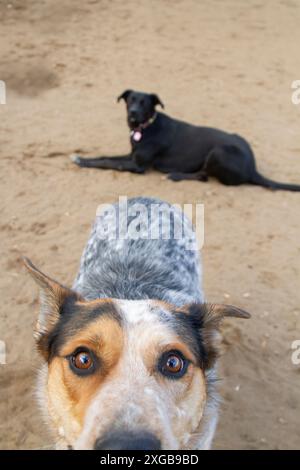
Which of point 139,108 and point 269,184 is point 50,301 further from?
point 139,108

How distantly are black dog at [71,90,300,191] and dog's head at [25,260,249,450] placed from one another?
4.90 metres

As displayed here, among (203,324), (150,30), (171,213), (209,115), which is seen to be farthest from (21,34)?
(203,324)

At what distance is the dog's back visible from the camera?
416cm

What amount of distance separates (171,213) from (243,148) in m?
3.45

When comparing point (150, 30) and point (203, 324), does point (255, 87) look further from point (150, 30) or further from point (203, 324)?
point (203, 324)

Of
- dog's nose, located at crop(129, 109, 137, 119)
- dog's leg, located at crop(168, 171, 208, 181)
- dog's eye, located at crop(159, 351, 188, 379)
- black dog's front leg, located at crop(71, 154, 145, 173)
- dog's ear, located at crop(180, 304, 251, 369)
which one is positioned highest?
dog's eye, located at crop(159, 351, 188, 379)

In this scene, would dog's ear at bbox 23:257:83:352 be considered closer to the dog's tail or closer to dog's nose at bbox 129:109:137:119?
the dog's tail

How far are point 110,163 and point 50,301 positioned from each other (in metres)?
5.08

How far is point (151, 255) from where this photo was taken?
4523 millimetres

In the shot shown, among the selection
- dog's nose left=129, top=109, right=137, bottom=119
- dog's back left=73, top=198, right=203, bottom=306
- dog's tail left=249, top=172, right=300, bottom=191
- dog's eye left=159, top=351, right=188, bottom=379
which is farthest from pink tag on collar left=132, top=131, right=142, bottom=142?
dog's eye left=159, top=351, right=188, bottom=379

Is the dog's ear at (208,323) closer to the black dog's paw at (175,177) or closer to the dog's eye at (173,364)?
the dog's eye at (173,364)

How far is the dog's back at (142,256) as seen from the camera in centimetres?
416

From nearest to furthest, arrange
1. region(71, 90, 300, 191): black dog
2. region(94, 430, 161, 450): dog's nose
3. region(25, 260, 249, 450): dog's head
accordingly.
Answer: region(94, 430, 161, 450): dog's nose, region(25, 260, 249, 450): dog's head, region(71, 90, 300, 191): black dog

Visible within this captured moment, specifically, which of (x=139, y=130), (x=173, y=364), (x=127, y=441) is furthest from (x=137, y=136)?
(x=127, y=441)
